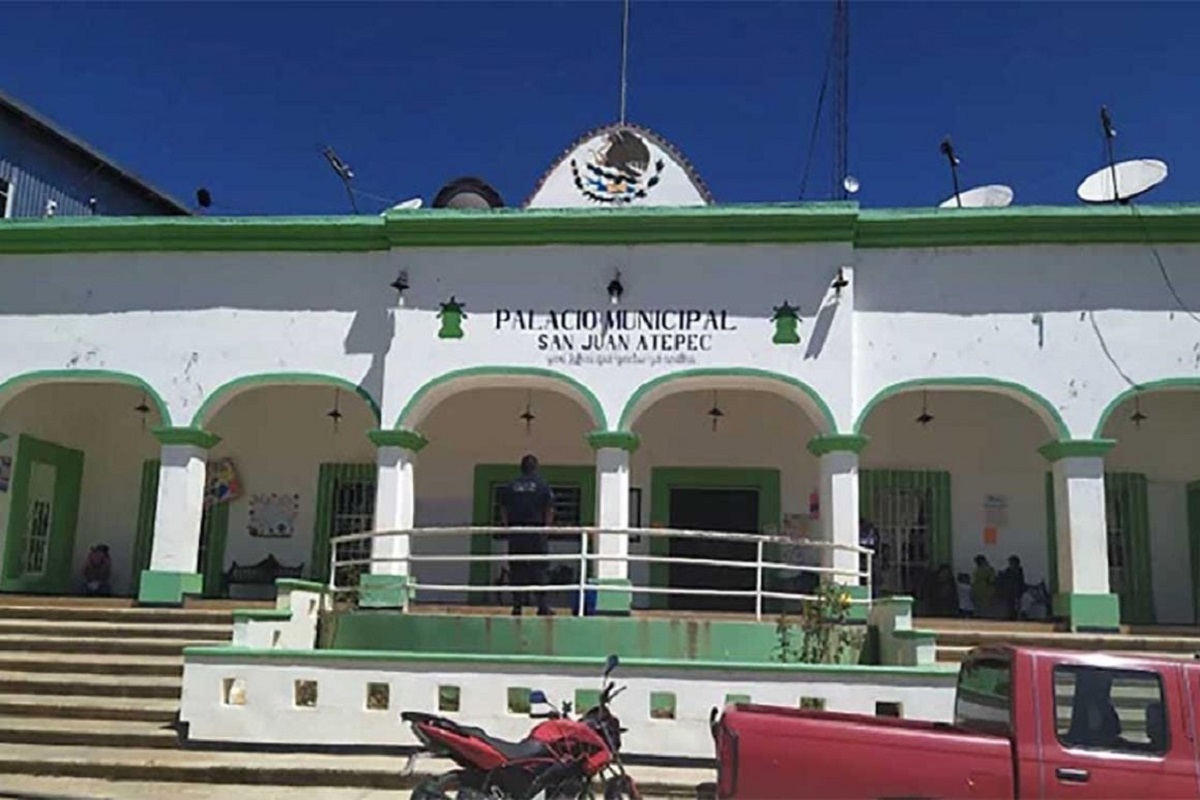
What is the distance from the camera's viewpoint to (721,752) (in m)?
5.59

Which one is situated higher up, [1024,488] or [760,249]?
[760,249]

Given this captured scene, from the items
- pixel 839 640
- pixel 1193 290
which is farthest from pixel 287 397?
pixel 1193 290

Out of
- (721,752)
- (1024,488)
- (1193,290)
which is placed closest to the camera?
(721,752)

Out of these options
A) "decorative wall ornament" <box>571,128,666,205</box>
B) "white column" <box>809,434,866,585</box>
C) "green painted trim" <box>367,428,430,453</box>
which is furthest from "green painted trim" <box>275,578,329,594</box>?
"decorative wall ornament" <box>571,128,666,205</box>

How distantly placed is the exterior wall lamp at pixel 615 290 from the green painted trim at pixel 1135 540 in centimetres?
662

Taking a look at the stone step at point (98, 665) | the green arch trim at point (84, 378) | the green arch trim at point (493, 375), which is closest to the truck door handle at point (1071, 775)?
the green arch trim at point (493, 375)

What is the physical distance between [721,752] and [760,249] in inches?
341

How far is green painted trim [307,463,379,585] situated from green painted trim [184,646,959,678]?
5752 millimetres

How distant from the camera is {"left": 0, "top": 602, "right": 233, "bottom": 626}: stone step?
41.8ft

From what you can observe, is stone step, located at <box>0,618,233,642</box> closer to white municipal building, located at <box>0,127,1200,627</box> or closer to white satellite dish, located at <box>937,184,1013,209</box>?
white municipal building, located at <box>0,127,1200,627</box>

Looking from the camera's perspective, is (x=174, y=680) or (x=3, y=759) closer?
(x=3, y=759)

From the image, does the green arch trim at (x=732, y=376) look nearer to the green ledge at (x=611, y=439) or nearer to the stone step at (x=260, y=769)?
the green ledge at (x=611, y=439)

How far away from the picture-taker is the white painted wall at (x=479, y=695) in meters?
9.35

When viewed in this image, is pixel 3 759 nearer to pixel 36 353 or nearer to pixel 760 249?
pixel 36 353
